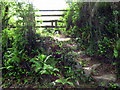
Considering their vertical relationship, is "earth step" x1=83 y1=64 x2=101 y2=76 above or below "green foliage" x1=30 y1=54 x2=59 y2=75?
below

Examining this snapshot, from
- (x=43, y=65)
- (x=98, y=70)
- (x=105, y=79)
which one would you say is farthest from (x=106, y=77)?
(x=43, y=65)

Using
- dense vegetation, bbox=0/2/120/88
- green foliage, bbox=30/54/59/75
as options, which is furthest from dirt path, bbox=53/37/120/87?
green foliage, bbox=30/54/59/75

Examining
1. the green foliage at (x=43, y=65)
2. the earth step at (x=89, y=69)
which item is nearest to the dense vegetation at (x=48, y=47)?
the green foliage at (x=43, y=65)

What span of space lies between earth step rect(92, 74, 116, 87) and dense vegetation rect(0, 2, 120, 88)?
184 millimetres

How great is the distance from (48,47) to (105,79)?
2430 millimetres

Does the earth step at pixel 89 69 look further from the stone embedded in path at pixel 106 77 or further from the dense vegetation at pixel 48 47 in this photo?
the stone embedded in path at pixel 106 77

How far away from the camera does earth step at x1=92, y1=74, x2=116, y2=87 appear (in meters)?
4.07

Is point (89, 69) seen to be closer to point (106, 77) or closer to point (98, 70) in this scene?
point (98, 70)

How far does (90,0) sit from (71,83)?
13.3 ft

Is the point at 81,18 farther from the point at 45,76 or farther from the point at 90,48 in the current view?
the point at 45,76

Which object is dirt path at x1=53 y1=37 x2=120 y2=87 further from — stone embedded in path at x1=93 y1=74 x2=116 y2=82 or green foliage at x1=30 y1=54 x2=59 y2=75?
green foliage at x1=30 y1=54 x2=59 y2=75

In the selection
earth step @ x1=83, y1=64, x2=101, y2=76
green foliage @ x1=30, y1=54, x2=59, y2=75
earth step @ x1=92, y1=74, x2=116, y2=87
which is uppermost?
green foliage @ x1=30, y1=54, x2=59, y2=75

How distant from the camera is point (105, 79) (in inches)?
164

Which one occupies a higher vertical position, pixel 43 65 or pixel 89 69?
pixel 43 65
